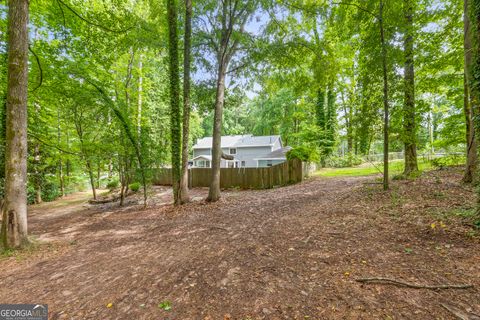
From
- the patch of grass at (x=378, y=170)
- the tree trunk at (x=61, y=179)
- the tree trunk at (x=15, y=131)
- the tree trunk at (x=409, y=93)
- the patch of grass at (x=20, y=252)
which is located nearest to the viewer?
the patch of grass at (x=20, y=252)

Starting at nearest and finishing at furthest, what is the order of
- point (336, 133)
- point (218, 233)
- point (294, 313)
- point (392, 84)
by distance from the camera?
point (294, 313) → point (218, 233) → point (392, 84) → point (336, 133)

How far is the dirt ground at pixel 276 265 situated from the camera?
2168 mm

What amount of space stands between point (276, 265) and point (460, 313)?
1.81 m

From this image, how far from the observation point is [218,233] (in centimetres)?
478

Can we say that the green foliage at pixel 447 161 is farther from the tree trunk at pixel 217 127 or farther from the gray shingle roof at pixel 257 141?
the gray shingle roof at pixel 257 141

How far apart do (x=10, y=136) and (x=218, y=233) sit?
186 inches

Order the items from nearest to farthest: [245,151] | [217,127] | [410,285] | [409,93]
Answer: [410,285]
[409,93]
[217,127]
[245,151]

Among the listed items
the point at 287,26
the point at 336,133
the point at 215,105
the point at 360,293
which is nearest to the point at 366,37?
the point at 287,26

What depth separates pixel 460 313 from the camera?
1.83m

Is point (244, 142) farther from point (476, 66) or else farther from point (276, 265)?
point (276, 265)

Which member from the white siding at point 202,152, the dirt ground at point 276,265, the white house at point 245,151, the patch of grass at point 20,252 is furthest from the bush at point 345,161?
the patch of grass at point 20,252

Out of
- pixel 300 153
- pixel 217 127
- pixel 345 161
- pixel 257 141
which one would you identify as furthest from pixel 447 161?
pixel 257 141

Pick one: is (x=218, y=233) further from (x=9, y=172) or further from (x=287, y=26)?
(x=287, y=26)

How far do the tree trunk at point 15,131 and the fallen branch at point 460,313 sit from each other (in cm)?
683
